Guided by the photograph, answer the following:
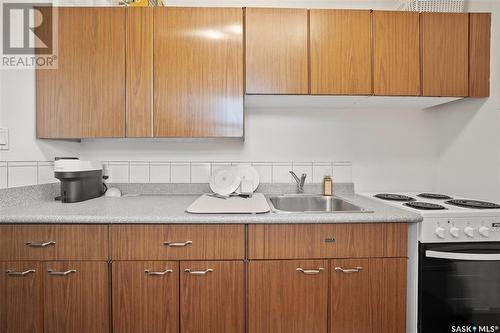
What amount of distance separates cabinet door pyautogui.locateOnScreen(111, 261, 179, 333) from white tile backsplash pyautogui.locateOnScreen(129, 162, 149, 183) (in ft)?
2.53

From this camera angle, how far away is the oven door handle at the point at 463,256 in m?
1.15

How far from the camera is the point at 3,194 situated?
127cm

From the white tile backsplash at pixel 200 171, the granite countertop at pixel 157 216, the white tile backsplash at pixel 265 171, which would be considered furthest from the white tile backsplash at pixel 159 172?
the white tile backsplash at pixel 265 171

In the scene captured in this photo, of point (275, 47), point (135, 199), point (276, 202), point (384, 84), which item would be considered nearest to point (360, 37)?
point (384, 84)

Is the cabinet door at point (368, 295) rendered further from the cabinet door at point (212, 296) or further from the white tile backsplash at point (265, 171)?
the white tile backsplash at point (265, 171)

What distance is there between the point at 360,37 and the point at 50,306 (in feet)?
7.40

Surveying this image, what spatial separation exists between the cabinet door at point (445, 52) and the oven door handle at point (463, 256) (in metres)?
0.97

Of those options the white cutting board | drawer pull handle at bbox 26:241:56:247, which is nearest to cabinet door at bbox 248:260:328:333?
the white cutting board

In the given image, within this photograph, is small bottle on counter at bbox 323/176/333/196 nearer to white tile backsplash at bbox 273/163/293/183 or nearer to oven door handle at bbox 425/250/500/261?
white tile backsplash at bbox 273/163/293/183

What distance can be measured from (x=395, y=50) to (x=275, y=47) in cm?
75

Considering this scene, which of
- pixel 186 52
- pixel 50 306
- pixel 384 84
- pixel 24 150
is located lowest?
pixel 50 306

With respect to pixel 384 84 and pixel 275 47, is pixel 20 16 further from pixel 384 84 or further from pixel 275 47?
pixel 384 84

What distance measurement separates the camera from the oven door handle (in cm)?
115

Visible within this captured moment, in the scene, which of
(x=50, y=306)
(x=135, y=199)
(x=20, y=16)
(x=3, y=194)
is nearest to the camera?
(x=50, y=306)
